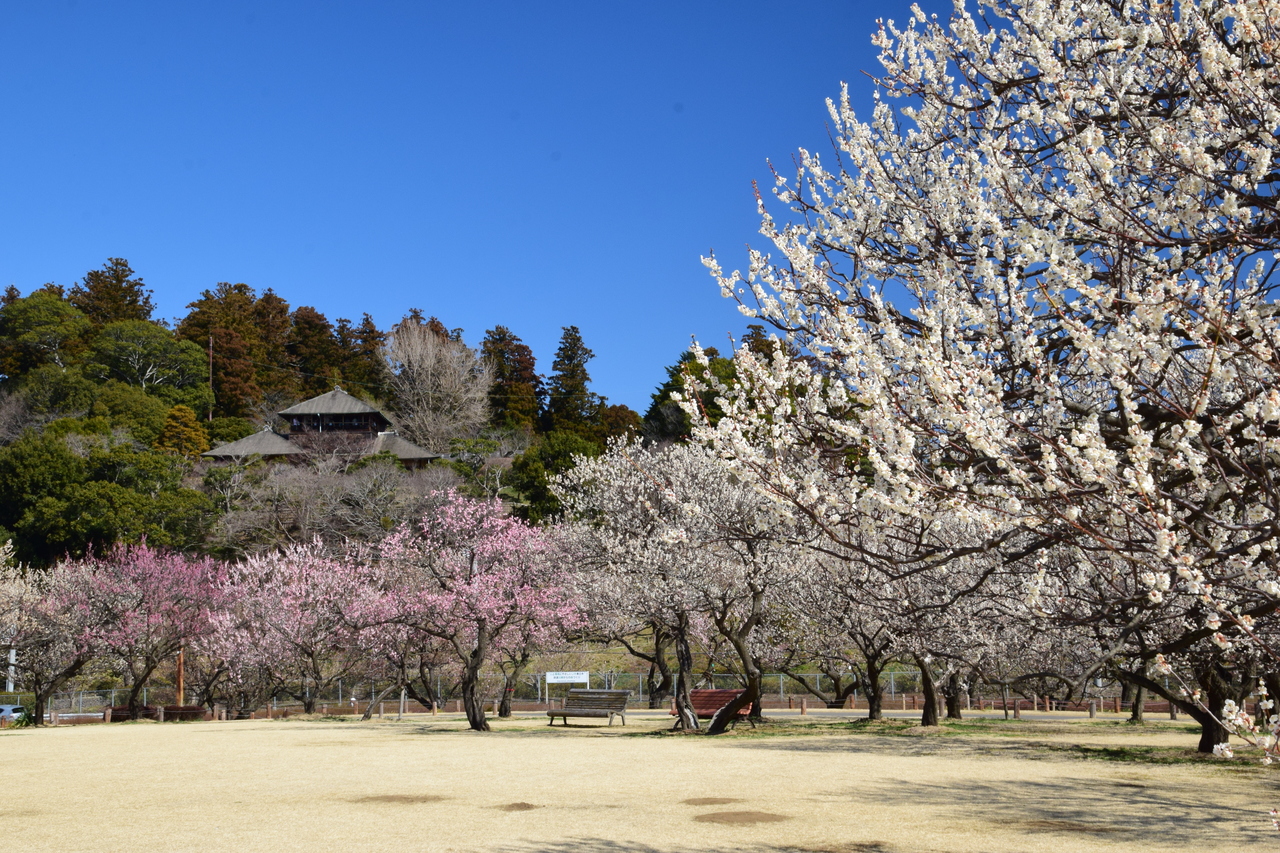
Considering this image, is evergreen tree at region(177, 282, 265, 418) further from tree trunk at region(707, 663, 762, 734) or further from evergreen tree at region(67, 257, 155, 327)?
tree trunk at region(707, 663, 762, 734)

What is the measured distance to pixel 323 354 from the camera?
245 ft

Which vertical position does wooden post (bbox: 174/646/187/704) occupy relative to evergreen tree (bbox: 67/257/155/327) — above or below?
below

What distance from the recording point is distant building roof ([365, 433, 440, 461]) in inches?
2082

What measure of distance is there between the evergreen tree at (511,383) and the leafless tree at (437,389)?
156 centimetres

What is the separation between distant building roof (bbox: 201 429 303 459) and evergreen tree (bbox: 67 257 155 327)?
20.2 meters

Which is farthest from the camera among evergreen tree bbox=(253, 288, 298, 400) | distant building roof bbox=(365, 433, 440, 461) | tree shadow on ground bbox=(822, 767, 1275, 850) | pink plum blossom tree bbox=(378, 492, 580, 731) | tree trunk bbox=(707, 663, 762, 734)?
evergreen tree bbox=(253, 288, 298, 400)

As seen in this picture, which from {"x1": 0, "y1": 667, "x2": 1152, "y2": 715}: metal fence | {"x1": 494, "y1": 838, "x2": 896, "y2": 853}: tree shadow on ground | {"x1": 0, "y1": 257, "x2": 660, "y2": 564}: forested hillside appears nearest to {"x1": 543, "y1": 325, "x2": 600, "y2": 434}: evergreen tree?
{"x1": 0, "y1": 257, "x2": 660, "y2": 564}: forested hillside

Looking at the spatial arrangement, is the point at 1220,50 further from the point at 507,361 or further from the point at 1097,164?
the point at 507,361

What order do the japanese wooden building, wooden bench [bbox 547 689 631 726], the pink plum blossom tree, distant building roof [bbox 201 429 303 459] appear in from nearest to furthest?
wooden bench [bbox 547 689 631 726] < the pink plum blossom tree < distant building roof [bbox 201 429 303 459] < the japanese wooden building

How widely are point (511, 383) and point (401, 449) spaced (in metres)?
14.7

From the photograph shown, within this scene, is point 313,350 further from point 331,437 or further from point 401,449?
point 401,449

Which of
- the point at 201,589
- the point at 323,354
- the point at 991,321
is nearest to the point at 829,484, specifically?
the point at 991,321

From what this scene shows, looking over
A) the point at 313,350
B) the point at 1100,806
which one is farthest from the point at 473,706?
the point at 313,350

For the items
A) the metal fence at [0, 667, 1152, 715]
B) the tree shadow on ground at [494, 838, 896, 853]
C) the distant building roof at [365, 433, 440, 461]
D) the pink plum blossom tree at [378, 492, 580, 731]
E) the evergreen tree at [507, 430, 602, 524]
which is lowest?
the metal fence at [0, 667, 1152, 715]
